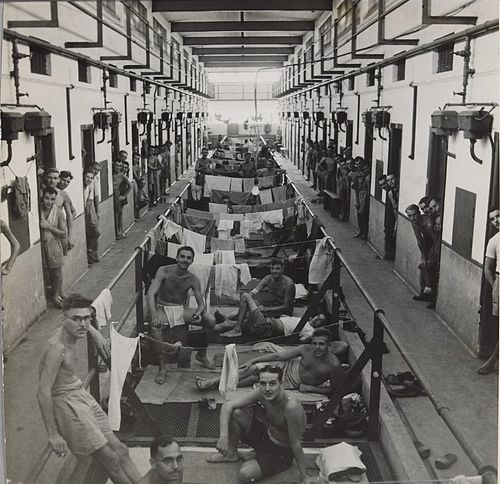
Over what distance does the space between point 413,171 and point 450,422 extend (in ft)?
8.82

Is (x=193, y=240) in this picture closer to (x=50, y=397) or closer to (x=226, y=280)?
(x=226, y=280)

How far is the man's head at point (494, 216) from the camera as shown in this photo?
3129 millimetres

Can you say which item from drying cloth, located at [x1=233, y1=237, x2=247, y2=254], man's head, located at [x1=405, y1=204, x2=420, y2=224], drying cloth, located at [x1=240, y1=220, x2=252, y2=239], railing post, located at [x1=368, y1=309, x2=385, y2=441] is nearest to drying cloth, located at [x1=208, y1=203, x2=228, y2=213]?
drying cloth, located at [x1=240, y1=220, x2=252, y2=239]

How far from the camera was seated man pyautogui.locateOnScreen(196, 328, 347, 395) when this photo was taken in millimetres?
3015

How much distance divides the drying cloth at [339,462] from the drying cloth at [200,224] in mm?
3360

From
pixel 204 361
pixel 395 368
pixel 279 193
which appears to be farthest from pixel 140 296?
pixel 279 193

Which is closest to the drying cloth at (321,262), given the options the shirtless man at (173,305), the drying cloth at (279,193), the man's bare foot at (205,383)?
the shirtless man at (173,305)

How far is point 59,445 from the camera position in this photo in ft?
8.66

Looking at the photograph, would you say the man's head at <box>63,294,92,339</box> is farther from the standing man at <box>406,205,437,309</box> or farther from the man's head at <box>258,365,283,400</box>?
the standing man at <box>406,205,437,309</box>

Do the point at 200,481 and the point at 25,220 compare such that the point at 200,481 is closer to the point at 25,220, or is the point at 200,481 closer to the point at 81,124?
the point at 25,220

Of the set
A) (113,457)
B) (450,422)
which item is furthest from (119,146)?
(450,422)

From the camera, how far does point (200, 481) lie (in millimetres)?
2650

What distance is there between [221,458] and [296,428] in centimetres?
36

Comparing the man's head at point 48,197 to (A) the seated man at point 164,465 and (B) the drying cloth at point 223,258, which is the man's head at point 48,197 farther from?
(A) the seated man at point 164,465
